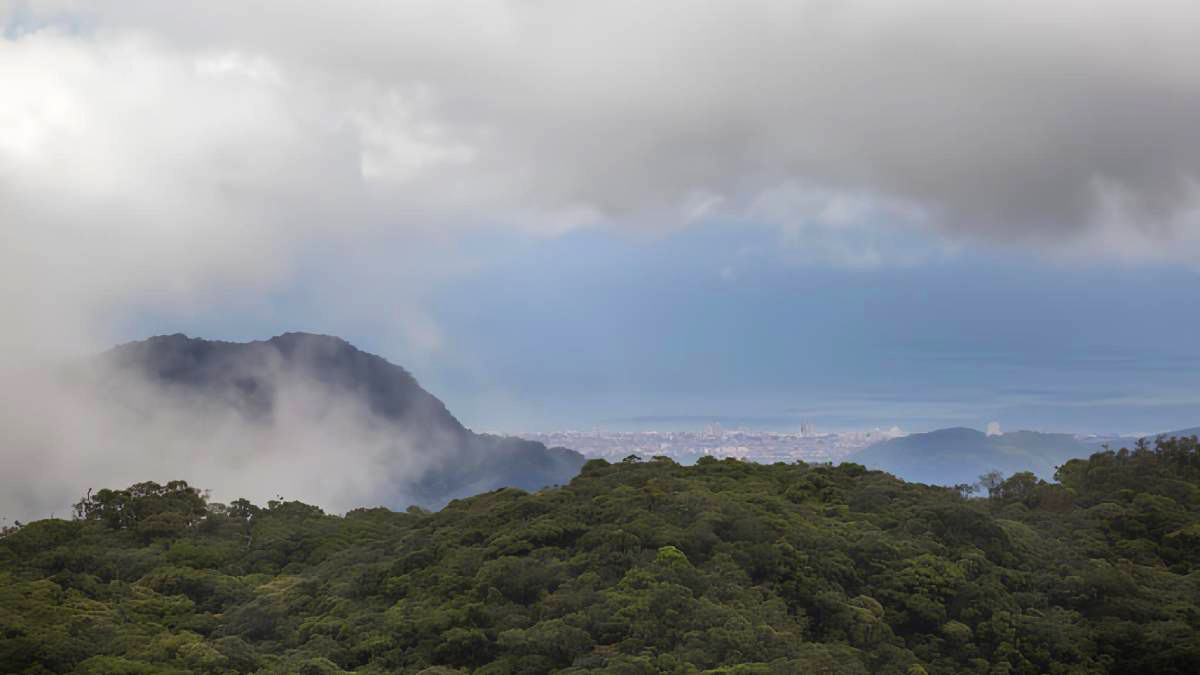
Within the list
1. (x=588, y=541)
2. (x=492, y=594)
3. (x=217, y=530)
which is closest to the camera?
(x=492, y=594)

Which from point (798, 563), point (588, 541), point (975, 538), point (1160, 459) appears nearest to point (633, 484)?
point (588, 541)

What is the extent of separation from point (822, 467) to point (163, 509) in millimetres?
44083

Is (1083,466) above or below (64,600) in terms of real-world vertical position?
above

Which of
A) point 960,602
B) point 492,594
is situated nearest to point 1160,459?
point 960,602

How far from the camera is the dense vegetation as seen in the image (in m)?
39.5

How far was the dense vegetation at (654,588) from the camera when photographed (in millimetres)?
39469

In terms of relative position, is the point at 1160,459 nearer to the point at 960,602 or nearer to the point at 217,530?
the point at 960,602

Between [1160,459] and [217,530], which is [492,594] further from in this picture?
[1160,459]

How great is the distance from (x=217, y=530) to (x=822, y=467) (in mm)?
40218

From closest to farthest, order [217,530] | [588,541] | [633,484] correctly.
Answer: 1. [588,541]
2. [633,484]
3. [217,530]

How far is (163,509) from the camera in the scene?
217 ft

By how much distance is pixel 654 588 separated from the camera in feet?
136

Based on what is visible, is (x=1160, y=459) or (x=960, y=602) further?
(x=1160, y=459)

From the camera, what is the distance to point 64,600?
1805 inches
